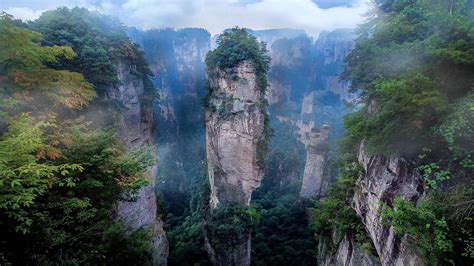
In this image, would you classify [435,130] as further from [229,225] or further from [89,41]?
[229,225]

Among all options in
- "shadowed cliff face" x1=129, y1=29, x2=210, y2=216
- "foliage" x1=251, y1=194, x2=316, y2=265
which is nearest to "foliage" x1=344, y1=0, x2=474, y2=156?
"foliage" x1=251, y1=194, x2=316, y2=265

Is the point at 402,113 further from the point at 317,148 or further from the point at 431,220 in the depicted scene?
the point at 317,148

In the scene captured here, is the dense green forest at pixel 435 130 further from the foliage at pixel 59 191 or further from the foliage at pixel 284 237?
the foliage at pixel 284 237

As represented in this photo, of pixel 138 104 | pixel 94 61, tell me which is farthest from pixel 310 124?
pixel 94 61

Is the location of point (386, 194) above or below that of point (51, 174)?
below

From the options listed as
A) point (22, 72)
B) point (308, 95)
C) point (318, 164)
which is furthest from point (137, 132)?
point (308, 95)
